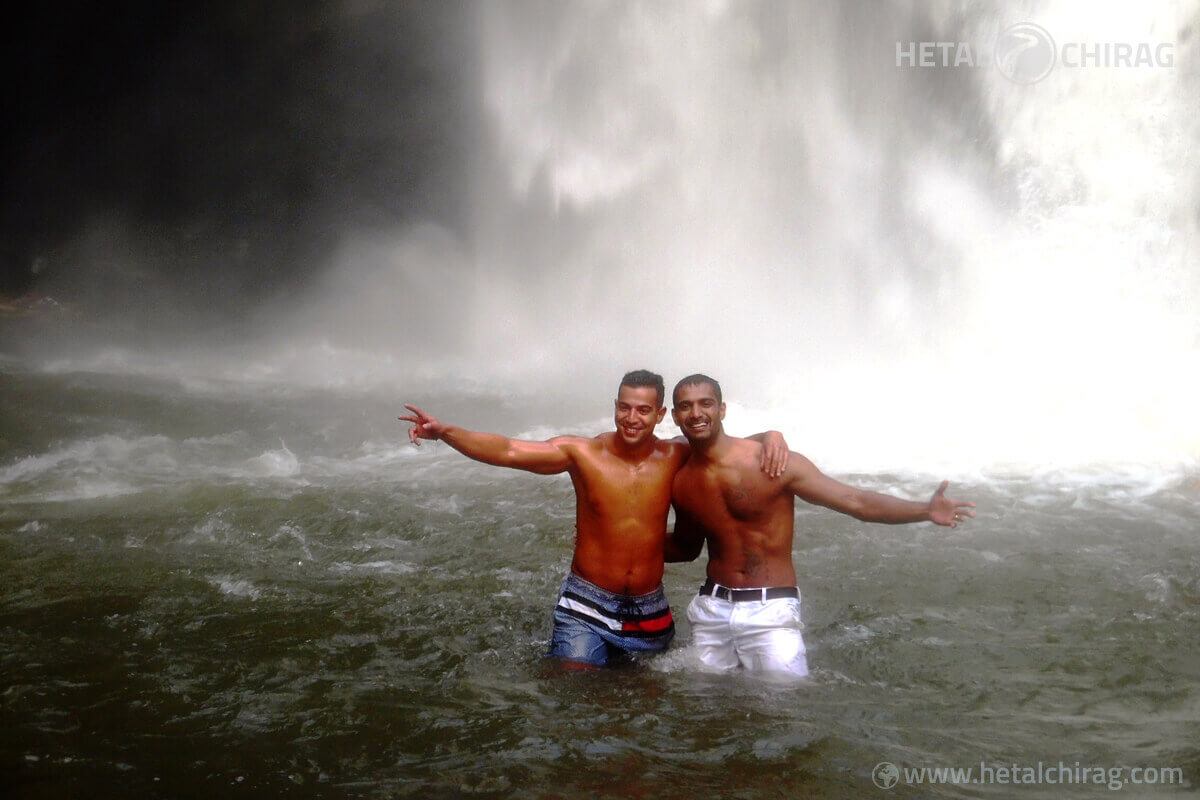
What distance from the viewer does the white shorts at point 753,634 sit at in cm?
396

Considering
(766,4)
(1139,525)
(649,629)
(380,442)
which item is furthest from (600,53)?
(649,629)

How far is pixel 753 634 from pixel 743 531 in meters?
0.41

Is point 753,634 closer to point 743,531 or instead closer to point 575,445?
point 743,531

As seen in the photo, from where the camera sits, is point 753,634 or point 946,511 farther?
point 753,634

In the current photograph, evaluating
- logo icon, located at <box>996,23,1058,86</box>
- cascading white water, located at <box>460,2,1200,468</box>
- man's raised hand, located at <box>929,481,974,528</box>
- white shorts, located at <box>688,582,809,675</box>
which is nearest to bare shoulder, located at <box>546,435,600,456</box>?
white shorts, located at <box>688,582,809,675</box>

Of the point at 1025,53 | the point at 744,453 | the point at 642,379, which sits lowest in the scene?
→ the point at 744,453

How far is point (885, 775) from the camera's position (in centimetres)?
329

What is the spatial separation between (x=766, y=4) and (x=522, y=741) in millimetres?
14759

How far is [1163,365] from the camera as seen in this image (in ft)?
38.4

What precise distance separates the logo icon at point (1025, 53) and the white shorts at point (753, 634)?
39.0ft

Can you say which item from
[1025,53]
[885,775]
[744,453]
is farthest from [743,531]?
[1025,53]

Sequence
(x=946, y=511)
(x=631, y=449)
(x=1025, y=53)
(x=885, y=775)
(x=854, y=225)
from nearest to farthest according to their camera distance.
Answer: (x=885, y=775) < (x=946, y=511) < (x=631, y=449) < (x=1025, y=53) < (x=854, y=225)

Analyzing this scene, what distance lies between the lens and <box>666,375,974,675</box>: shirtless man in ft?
12.9

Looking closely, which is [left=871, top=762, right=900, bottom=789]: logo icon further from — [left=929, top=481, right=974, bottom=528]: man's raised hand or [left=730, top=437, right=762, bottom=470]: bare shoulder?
[left=730, top=437, right=762, bottom=470]: bare shoulder
